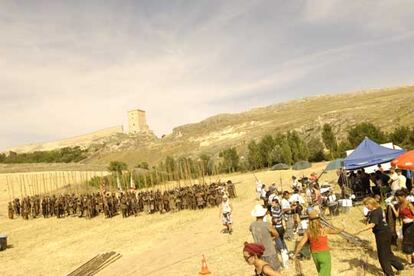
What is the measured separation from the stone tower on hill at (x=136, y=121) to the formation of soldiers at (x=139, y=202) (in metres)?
148

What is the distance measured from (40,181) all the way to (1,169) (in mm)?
10789

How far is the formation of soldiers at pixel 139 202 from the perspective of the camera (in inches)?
951

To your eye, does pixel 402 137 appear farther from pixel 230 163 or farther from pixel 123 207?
pixel 123 207

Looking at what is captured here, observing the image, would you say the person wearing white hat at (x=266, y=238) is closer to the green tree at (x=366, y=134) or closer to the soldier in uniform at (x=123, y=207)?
the soldier in uniform at (x=123, y=207)

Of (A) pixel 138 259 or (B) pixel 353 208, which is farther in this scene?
(B) pixel 353 208

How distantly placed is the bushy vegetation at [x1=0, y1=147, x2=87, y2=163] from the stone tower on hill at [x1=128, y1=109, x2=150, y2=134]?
6099 centimetres

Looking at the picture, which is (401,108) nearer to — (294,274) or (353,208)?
(353,208)

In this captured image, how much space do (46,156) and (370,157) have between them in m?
92.0

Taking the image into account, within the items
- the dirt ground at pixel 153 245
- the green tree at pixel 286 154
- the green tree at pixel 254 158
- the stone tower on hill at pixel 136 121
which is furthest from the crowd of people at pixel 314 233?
the stone tower on hill at pixel 136 121

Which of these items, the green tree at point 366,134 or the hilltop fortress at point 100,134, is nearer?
the green tree at point 366,134

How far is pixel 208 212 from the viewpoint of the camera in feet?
74.0

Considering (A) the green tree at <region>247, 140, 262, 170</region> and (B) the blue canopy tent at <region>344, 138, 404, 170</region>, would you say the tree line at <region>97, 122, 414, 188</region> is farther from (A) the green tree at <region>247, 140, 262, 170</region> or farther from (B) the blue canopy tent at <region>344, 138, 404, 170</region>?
(B) the blue canopy tent at <region>344, 138, 404, 170</region>

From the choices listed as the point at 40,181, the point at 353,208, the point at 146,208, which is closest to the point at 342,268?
the point at 353,208

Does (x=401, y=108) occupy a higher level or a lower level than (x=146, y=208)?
higher
